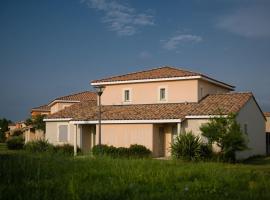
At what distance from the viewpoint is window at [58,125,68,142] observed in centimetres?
3647

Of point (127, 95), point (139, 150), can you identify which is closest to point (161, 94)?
point (127, 95)

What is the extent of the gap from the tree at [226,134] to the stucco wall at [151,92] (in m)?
6.64

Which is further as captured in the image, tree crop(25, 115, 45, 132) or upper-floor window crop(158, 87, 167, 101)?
tree crop(25, 115, 45, 132)

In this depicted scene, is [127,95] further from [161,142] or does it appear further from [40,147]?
[40,147]

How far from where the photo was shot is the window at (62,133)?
3647cm

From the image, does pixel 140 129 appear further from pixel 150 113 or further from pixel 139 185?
pixel 139 185

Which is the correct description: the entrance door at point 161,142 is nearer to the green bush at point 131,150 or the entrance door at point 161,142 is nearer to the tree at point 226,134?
the green bush at point 131,150

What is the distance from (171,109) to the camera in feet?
102

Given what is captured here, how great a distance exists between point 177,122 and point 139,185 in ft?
60.7

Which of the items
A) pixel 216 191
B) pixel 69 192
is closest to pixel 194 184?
pixel 216 191

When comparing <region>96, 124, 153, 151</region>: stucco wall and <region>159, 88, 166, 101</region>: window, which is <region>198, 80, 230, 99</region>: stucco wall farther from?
<region>96, 124, 153, 151</region>: stucco wall

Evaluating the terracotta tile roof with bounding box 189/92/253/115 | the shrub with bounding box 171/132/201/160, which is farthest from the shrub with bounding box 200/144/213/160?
the terracotta tile roof with bounding box 189/92/253/115

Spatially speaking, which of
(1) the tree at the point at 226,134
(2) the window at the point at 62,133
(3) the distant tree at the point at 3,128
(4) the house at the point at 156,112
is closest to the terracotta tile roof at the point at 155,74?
(4) the house at the point at 156,112

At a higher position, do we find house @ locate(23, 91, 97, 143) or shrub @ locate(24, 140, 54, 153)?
house @ locate(23, 91, 97, 143)
